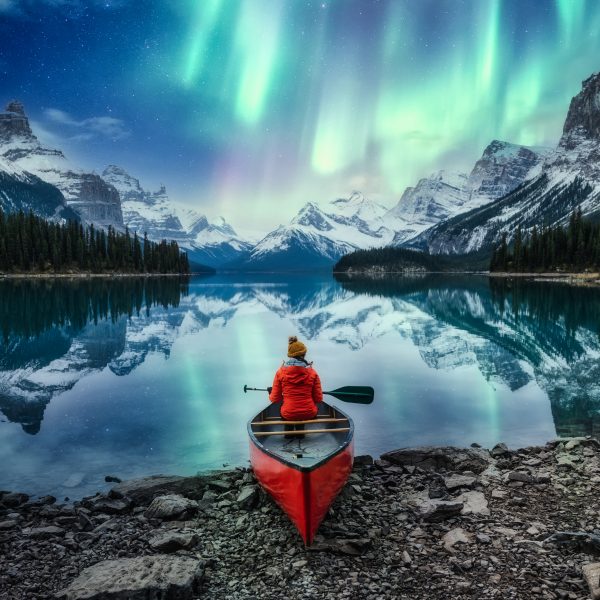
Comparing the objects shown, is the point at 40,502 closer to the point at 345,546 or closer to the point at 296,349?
the point at 296,349

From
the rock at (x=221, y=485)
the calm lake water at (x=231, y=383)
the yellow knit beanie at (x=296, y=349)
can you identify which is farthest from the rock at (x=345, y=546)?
the calm lake water at (x=231, y=383)

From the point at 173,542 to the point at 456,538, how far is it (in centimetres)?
591

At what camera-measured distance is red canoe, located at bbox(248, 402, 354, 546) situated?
10.7 meters

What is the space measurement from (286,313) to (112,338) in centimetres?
3314

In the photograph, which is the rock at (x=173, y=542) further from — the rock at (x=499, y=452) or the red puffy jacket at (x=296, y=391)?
the rock at (x=499, y=452)

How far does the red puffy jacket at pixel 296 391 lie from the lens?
553 inches

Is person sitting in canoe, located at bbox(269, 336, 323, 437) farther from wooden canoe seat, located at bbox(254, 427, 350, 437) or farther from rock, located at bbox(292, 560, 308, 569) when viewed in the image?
rock, located at bbox(292, 560, 308, 569)

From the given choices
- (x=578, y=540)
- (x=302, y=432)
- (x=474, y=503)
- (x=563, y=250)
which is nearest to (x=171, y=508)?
(x=302, y=432)

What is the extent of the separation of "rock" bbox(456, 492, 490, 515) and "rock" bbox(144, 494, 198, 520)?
656cm

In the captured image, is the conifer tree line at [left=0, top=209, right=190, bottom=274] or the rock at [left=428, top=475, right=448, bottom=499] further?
the conifer tree line at [left=0, top=209, right=190, bottom=274]

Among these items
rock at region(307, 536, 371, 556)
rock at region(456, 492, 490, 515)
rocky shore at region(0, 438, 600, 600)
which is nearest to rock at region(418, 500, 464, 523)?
rocky shore at region(0, 438, 600, 600)

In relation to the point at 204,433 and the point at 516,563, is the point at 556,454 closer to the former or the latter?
the point at 516,563

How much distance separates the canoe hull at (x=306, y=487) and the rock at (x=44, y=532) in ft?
15.5

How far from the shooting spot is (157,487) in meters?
14.1
